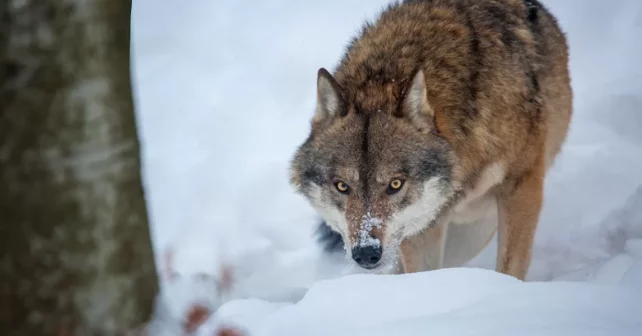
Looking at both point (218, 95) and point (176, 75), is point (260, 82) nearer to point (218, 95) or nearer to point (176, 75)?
point (218, 95)

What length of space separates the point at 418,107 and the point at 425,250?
144 cm

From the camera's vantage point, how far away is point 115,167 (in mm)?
2355

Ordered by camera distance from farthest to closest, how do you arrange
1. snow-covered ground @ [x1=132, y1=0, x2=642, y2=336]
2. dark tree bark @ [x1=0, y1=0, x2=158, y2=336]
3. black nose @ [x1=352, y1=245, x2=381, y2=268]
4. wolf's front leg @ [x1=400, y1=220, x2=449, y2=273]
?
wolf's front leg @ [x1=400, y1=220, x2=449, y2=273], black nose @ [x1=352, y1=245, x2=381, y2=268], snow-covered ground @ [x1=132, y1=0, x2=642, y2=336], dark tree bark @ [x1=0, y1=0, x2=158, y2=336]

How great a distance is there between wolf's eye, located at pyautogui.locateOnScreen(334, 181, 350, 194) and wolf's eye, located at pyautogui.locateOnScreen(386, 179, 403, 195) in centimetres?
23

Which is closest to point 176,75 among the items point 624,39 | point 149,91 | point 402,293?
point 149,91

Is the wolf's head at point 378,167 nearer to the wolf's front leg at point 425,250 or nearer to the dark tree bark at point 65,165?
the wolf's front leg at point 425,250

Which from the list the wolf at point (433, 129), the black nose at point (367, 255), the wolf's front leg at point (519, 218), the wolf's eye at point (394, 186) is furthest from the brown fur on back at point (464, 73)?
the black nose at point (367, 255)

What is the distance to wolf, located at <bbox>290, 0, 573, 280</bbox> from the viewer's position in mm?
3797

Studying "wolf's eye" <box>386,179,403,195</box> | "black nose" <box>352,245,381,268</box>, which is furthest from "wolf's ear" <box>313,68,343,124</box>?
"black nose" <box>352,245,381,268</box>

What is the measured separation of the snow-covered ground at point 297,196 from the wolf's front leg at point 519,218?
0.51 metres

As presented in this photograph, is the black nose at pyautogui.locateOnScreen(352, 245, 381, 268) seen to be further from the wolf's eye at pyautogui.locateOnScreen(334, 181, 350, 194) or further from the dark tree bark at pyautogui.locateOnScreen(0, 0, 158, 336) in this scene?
the dark tree bark at pyautogui.locateOnScreen(0, 0, 158, 336)

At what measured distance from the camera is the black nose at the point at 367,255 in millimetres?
3648

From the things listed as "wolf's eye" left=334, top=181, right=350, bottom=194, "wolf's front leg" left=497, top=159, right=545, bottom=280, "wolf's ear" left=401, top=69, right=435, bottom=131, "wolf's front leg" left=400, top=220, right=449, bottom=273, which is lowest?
"wolf's front leg" left=400, top=220, right=449, bottom=273

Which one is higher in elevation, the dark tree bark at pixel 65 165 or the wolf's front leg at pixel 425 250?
the dark tree bark at pixel 65 165
